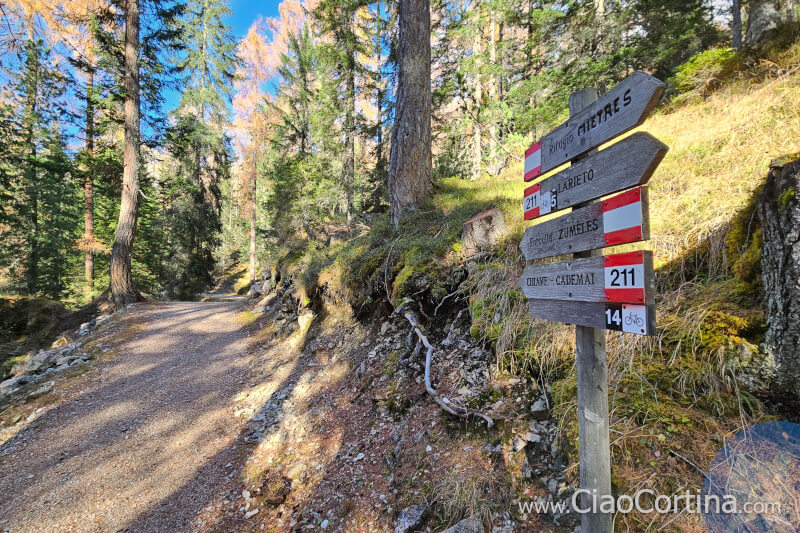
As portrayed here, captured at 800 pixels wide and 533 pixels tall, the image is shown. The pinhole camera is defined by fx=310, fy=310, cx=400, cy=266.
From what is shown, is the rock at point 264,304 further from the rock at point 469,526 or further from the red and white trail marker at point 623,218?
the red and white trail marker at point 623,218

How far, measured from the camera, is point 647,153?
1.30 m

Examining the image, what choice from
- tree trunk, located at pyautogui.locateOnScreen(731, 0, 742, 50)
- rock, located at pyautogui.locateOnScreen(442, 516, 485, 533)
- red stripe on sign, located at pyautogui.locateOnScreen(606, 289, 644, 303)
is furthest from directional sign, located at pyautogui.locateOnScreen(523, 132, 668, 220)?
tree trunk, located at pyautogui.locateOnScreen(731, 0, 742, 50)

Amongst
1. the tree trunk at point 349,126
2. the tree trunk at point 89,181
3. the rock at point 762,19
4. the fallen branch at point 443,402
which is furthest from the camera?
the tree trunk at point 349,126

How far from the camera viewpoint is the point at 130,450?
449 cm

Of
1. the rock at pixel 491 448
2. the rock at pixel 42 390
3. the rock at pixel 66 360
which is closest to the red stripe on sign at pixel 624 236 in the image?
the rock at pixel 491 448

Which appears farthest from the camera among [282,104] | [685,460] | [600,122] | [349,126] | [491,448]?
[282,104]

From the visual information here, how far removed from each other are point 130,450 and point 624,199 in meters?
6.51

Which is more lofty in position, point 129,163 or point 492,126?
point 492,126

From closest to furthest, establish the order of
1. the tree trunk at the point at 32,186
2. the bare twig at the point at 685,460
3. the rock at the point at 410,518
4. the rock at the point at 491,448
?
the bare twig at the point at 685,460
the rock at the point at 410,518
the rock at the point at 491,448
the tree trunk at the point at 32,186

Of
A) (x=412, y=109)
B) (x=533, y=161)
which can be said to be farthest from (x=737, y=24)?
(x=533, y=161)

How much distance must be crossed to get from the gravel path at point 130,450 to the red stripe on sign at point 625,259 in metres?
4.58

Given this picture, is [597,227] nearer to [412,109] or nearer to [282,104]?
[412,109]

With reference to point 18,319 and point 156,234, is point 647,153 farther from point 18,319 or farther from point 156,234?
point 156,234

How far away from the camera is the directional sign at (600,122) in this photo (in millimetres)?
1342
